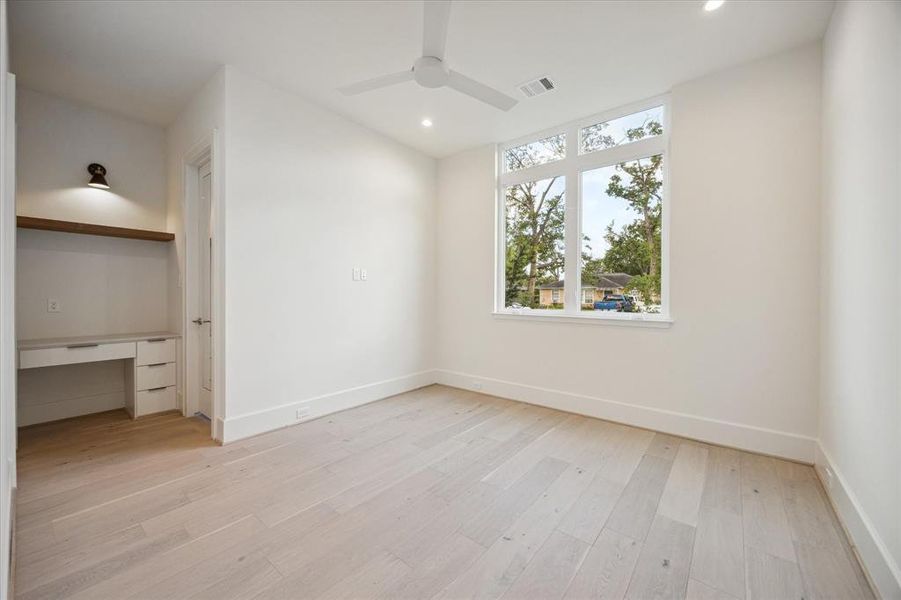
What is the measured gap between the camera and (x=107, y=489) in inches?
87.9

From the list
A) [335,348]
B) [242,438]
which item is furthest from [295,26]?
[242,438]

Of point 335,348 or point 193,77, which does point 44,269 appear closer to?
point 193,77

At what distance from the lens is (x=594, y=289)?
3.65m

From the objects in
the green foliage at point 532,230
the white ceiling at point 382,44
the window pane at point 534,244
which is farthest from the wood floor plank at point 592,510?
the white ceiling at point 382,44

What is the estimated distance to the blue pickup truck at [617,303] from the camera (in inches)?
135

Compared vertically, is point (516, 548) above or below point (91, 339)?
below

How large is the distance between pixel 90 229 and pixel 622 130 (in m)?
4.87

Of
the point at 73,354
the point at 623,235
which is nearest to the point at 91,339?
the point at 73,354

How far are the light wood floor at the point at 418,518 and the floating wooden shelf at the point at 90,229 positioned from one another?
5.55 ft

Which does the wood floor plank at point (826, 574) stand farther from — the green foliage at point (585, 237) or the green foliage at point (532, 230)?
the green foliage at point (532, 230)

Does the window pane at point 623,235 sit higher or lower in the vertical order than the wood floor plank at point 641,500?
higher

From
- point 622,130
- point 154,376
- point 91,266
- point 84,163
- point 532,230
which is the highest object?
point 622,130

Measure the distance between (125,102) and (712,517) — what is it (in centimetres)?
542

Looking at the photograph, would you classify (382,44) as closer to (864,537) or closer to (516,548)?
(516,548)
